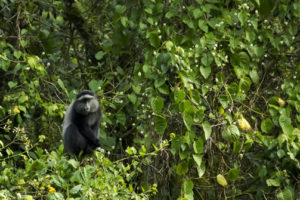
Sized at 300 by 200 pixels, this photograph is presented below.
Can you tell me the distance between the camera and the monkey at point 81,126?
19.1ft

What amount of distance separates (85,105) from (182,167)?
1216 mm

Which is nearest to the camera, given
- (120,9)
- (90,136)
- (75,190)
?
(75,190)

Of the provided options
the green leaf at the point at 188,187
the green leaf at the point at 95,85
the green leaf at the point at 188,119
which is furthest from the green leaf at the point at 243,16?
the green leaf at the point at 188,187

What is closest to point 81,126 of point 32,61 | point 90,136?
point 90,136

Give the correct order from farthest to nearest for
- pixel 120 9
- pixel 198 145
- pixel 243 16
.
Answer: pixel 120 9
pixel 243 16
pixel 198 145

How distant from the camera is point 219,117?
5.97 metres

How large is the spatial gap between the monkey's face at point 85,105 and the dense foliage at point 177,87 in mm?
420

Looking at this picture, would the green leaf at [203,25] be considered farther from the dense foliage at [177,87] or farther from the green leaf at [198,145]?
the green leaf at [198,145]

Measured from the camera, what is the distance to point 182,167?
19.7ft

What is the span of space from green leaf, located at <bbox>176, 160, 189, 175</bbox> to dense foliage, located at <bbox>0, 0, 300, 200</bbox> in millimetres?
22

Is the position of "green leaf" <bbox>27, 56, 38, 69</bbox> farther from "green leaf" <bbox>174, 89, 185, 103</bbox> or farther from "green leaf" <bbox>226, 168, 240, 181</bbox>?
"green leaf" <bbox>226, 168, 240, 181</bbox>

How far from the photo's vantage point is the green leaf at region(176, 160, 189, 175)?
597 centimetres

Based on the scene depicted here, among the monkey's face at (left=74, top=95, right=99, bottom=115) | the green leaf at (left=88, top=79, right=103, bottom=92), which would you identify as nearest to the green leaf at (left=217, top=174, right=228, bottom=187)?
the monkey's face at (left=74, top=95, right=99, bottom=115)

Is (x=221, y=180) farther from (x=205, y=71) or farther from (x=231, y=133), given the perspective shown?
(x=205, y=71)
